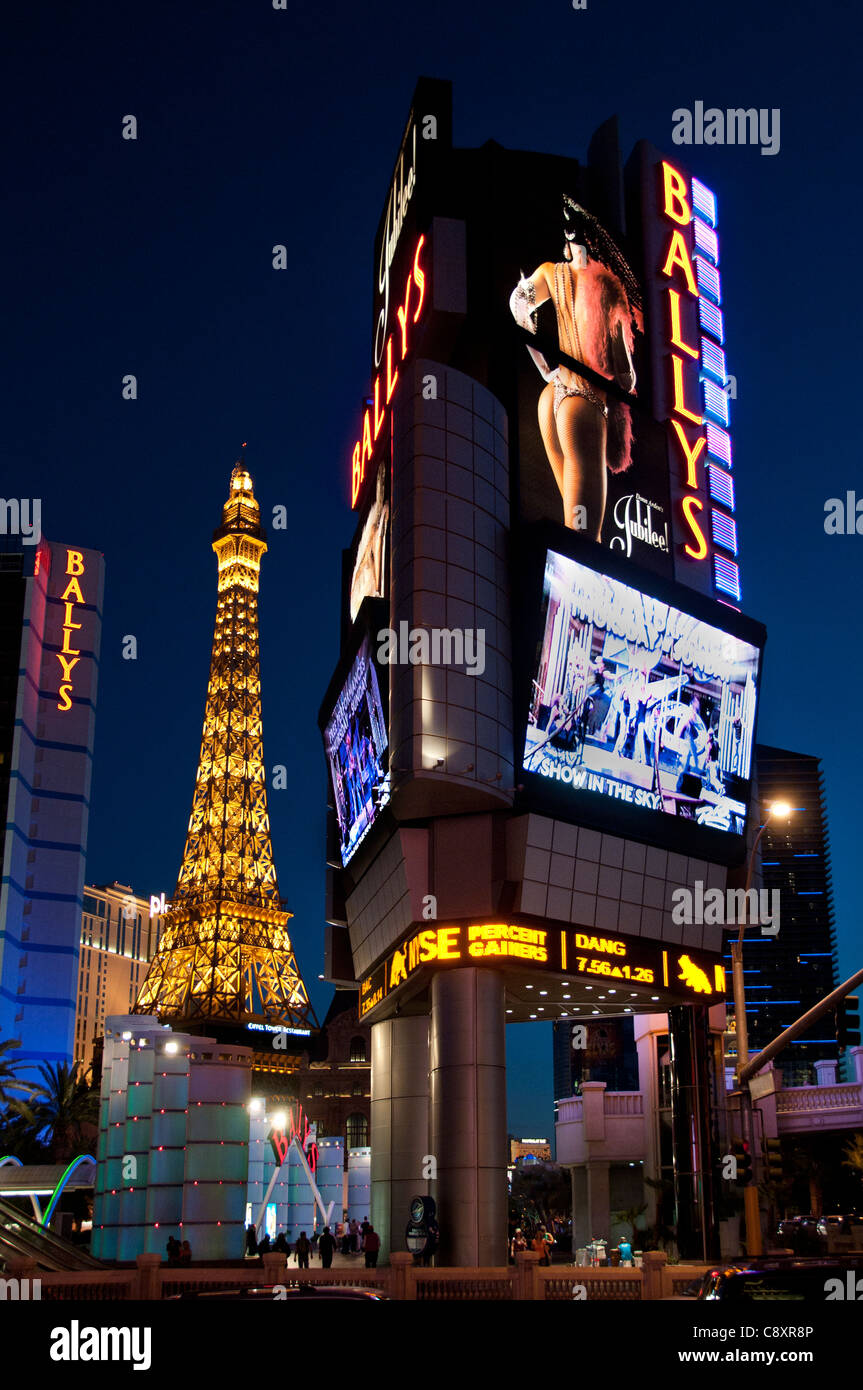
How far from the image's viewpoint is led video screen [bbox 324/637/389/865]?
129 ft

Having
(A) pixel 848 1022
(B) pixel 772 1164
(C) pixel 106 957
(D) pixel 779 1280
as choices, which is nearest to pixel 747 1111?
(B) pixel 772 1164

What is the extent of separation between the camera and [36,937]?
95250 mm

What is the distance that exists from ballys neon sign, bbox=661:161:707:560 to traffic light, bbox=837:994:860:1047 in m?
22.0

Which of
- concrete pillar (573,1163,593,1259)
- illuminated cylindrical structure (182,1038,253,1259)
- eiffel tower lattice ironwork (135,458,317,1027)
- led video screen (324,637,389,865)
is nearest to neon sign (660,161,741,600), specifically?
led video screen (324,637,389,865)

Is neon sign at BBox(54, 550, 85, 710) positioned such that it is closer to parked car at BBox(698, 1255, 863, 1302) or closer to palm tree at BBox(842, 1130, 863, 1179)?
palm tree at BBox(842, 1130, 863, 1179)

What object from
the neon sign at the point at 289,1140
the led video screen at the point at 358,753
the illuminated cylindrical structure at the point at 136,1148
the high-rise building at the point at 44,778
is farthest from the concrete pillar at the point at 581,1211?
the high-rise building at the point at 44,778

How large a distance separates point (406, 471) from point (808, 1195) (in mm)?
45878

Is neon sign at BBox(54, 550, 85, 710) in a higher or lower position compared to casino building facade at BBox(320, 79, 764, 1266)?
higher

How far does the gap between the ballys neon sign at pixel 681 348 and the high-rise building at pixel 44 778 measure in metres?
63.8

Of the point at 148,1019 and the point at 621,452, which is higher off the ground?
the point at 621,452

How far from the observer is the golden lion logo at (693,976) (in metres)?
40.8

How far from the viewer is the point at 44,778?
330ft

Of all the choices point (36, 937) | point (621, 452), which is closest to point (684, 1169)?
point (621, 452)
